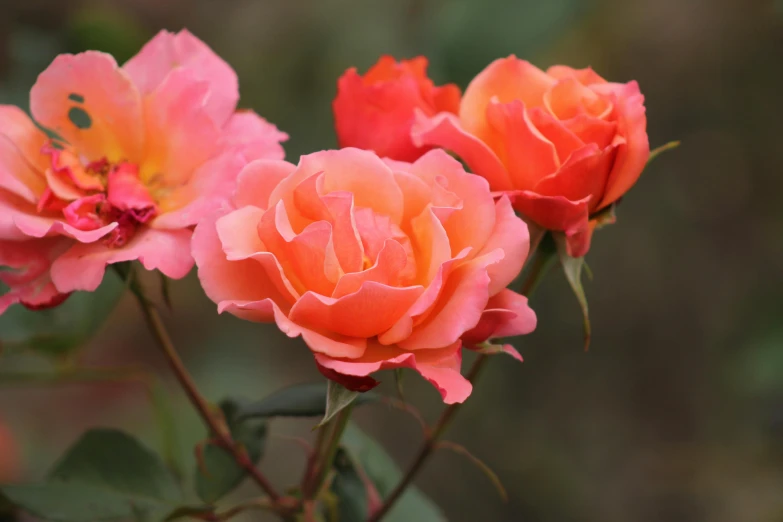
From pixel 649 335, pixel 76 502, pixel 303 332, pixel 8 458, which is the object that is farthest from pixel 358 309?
pixel 649 335

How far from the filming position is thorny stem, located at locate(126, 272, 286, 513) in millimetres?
372

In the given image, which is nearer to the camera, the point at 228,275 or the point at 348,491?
the point at 228,275

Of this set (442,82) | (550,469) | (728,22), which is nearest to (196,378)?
(550,469)

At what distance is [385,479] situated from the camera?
503 millimetres

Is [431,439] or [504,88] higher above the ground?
[504,88]

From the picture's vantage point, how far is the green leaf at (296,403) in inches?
15.1

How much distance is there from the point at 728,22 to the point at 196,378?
3.35ft

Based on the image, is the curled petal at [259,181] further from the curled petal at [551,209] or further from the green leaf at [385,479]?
the green leaf at [385,479]

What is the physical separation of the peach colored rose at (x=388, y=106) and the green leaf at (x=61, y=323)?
0.79 feet

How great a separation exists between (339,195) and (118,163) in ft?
0.52

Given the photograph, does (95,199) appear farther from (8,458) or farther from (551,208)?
(8,458)

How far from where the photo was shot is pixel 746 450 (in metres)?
1.23

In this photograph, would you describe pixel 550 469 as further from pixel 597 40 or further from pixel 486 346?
pixel 486 346

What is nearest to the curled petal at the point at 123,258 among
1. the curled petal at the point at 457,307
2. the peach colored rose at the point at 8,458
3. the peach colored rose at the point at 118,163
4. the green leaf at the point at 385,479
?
the peach colored rose at the point at 118,163
